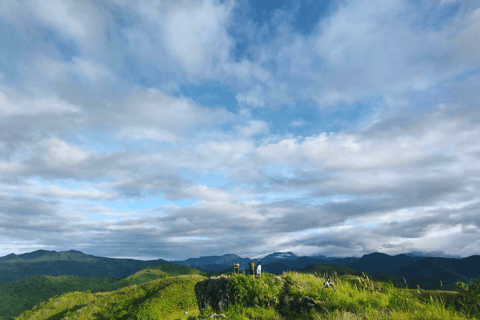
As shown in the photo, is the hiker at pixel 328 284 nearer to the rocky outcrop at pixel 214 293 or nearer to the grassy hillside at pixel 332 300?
the grassy hillside at pixel 332 300

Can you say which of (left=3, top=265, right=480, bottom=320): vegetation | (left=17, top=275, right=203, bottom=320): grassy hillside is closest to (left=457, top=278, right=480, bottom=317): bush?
(left=3, top=265, right=480, bottom=320): vegetation

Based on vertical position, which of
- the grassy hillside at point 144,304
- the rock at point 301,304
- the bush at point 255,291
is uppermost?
the bush at point 255,291

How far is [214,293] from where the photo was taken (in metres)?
21.8

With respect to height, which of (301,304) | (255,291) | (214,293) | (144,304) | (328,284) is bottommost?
(144,304)

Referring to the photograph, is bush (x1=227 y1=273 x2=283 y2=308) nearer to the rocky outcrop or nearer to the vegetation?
the vegetation

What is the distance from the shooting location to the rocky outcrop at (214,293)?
65.9 feet

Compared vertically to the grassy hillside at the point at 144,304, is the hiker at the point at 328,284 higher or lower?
higher

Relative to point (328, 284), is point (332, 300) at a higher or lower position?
lower

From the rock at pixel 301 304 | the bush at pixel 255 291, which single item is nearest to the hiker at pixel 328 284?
the rock at pixel 301 304

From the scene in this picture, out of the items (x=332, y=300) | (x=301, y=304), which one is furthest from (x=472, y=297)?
(x=301, y=304)

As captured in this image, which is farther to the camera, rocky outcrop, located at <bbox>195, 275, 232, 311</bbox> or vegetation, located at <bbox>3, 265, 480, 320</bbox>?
rocky outcrop, located at <bbox>195, 275, 232, 311</bbox>

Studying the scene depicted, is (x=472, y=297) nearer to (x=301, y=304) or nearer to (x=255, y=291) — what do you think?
(x=301, y=304)

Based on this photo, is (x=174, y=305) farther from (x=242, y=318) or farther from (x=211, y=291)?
(x=242, y=318)

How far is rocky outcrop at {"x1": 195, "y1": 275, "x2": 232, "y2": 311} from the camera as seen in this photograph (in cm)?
2008
